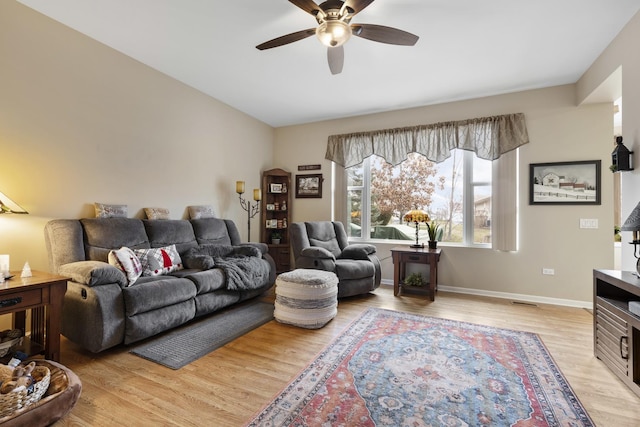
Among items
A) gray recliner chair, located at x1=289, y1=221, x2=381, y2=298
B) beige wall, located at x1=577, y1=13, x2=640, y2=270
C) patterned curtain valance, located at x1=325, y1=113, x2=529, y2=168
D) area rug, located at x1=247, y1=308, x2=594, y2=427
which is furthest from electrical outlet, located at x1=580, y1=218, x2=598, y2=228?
gray recliner chair, located at x1=289, y1=221, x2=381, y2=298

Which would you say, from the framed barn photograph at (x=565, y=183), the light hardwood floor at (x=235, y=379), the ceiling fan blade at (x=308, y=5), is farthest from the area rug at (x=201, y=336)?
the framed barn photograph at (x=565, y=183)

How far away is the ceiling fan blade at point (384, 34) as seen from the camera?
84.2 inches

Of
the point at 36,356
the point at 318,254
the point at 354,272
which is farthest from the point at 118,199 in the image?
the point at 354,272

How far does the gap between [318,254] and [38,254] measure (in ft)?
8.99

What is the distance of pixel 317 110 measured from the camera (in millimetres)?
4711

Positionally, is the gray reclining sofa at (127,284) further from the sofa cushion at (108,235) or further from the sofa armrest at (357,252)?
the sofa armrest at (357,252)

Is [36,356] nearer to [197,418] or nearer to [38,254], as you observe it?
[38,254]

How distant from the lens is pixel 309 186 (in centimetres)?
523

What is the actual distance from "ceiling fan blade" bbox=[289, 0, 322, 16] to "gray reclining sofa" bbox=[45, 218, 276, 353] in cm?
238

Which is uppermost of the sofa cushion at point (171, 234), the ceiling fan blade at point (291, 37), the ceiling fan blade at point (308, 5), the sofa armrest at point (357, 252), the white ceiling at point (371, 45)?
the white ceiling at point (371, 45)

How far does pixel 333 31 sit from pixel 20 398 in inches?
110

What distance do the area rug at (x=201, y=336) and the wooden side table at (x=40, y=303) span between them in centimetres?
53

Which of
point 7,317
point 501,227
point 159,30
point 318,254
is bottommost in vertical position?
point 7,317

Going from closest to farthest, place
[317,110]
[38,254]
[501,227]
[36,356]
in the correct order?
[36,356]
[38,254]
[501,227]
[317,110]
